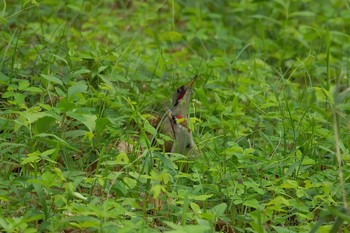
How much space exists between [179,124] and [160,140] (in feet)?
1.19

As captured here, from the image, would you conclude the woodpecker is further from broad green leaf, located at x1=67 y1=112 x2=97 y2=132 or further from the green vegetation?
broad green leaf, located at x1=67 y1=112 x2=97 y2=132

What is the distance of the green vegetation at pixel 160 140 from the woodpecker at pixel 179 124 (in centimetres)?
7

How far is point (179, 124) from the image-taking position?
425 centimetres

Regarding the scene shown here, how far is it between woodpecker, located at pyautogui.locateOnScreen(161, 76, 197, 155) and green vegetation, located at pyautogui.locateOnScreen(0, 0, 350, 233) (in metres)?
0.07

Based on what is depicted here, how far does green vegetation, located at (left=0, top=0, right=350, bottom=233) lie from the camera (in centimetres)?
344

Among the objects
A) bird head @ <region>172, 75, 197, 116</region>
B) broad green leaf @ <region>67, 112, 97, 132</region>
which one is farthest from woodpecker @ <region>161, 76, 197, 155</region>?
broad green leaf @ <region>67, 112, 97, 132</region>

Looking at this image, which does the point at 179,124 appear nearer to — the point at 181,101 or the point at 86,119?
the point at 181,101


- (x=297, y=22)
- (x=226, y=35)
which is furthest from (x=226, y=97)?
(x=297, y=22)

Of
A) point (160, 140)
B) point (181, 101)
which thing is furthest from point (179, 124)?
point (160, 140)

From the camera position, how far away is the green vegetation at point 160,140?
3.44 meters

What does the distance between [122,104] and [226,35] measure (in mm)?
2130

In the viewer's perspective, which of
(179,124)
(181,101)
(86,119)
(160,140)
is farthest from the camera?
(181,101)

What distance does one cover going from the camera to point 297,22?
688cm

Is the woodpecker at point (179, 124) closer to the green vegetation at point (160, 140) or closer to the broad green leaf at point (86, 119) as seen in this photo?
the green vegetation at point (160, 140)
